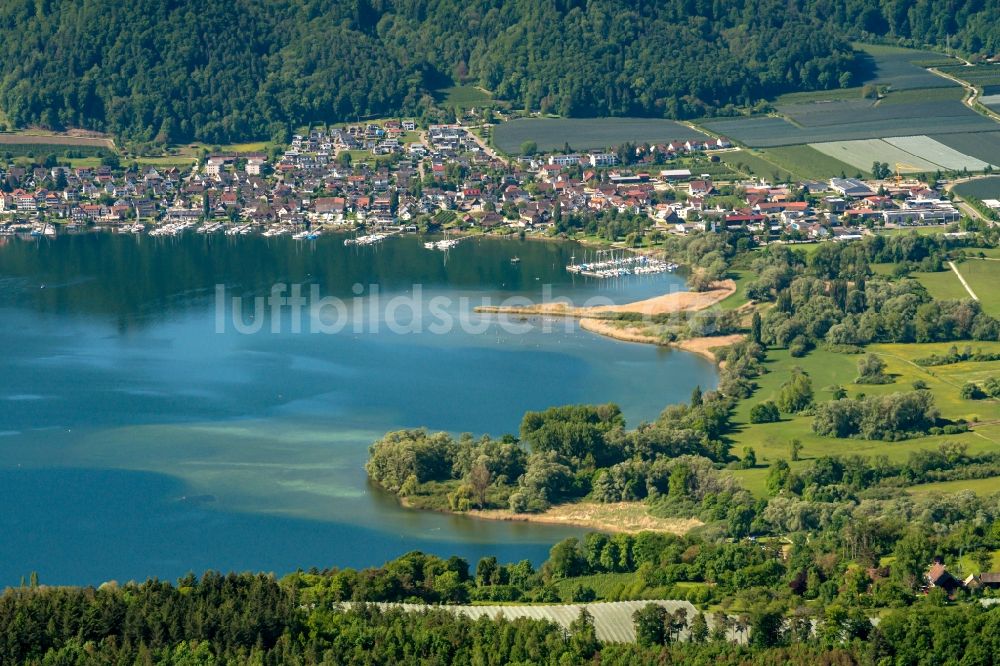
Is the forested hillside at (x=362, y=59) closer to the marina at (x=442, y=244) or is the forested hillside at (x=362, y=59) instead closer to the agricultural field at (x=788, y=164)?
the agricultural field at (x=788, y=164)

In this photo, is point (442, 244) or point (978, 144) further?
point (978, 144)

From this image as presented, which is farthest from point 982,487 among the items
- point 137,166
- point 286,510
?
point 137,166

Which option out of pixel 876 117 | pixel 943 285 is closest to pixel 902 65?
pixel 876 117

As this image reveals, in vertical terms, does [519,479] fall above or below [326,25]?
below

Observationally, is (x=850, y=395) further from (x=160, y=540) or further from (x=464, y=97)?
(x=464, y=97)

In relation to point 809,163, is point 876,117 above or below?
above

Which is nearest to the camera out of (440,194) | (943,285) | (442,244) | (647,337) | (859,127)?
(647,337)

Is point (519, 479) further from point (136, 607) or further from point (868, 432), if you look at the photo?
point (136, 607)
